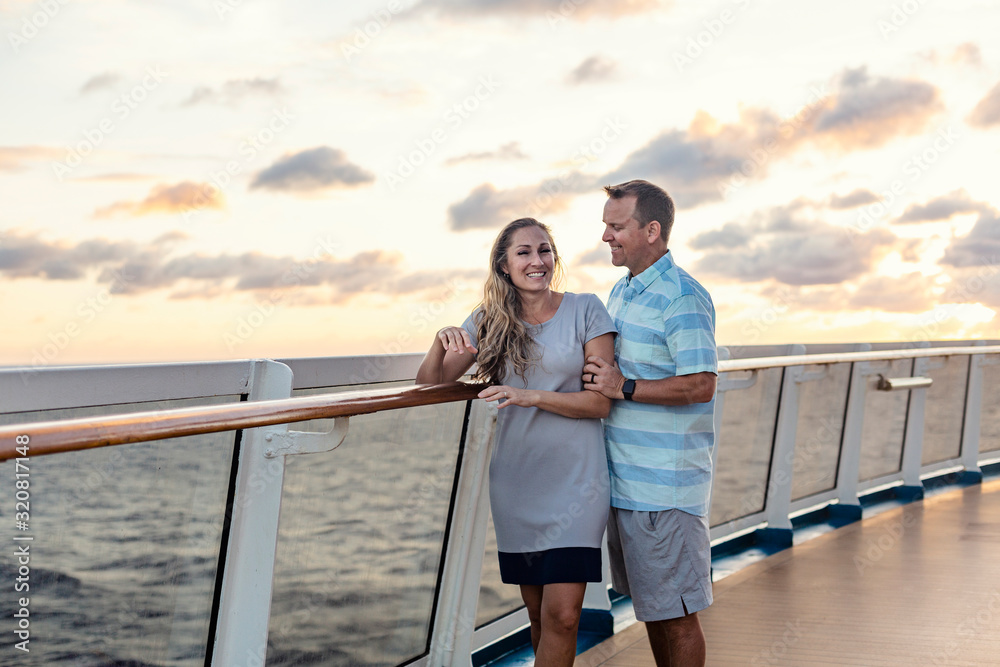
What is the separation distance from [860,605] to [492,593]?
197 centimetres

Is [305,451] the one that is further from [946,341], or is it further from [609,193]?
[946,341]

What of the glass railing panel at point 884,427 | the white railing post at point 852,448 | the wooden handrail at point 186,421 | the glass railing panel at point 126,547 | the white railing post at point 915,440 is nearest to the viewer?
the wooden handrail at point 186,421

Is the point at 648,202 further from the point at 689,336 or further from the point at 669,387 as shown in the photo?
the point at 669,387

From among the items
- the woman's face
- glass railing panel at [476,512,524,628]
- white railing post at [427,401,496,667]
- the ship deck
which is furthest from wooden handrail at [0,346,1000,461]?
the ship deck

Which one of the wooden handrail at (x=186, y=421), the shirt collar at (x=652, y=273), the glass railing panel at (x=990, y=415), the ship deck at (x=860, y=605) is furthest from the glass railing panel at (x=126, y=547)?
the glass railing panel at (x=990, y=415)

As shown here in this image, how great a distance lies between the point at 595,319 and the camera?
9.33ft

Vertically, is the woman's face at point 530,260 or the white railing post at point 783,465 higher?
the woman's face at point 530,260

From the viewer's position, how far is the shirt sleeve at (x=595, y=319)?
2828mm

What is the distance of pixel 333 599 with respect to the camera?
299cm

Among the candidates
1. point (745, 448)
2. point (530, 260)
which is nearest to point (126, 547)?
point (530, 260)

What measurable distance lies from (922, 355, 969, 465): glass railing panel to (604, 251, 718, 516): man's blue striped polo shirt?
698cm

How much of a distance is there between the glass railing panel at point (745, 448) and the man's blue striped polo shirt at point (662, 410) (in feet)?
9.72

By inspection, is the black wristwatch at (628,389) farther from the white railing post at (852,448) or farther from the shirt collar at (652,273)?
the white railing post at (852,448)

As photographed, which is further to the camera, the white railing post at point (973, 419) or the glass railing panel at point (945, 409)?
the white railing post at point (973, 419)
